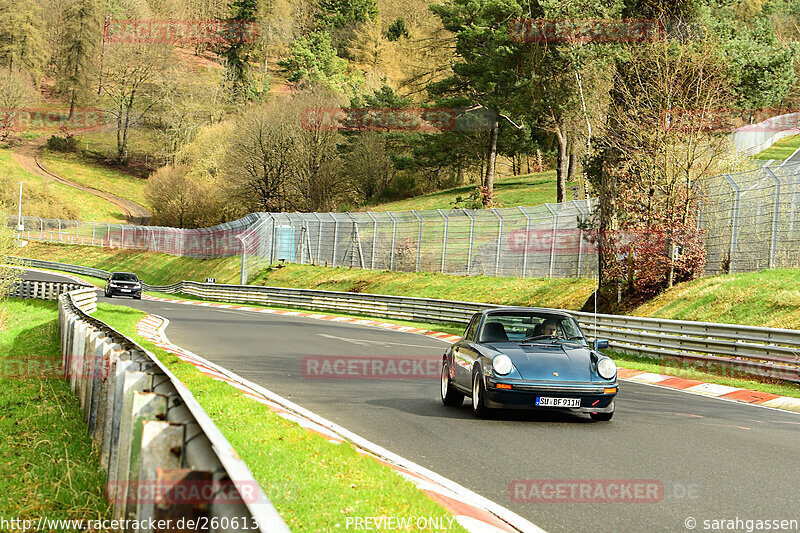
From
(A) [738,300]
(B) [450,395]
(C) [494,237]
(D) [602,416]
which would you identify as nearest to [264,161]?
(C) [494,237]

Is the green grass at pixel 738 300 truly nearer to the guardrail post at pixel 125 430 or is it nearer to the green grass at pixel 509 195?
the guardrail post at pixel 125 430

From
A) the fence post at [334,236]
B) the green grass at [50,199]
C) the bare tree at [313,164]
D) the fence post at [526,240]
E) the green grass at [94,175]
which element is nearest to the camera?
the fence post at [526,240]

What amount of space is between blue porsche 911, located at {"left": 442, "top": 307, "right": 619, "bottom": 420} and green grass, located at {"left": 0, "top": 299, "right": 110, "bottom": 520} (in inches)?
179

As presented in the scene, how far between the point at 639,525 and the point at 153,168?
119 metres

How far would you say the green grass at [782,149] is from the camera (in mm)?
57150

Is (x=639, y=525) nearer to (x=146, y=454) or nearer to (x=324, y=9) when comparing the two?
(x=146, y=454)

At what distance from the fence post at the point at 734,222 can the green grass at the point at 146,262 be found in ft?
121

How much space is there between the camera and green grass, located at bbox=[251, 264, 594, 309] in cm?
3061

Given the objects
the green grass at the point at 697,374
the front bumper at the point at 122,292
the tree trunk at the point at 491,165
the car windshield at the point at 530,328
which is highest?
the tree trunk at the point at 491,165

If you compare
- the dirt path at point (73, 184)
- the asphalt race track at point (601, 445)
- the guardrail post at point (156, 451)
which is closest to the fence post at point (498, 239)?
the asphalt race track at point (601, 445)

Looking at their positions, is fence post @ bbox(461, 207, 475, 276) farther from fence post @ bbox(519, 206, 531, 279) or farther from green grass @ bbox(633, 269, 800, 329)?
green grass @ bbox(633, 269, 800, 329)

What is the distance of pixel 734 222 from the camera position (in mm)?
23500

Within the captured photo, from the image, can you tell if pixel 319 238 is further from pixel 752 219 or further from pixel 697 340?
pixel 697 340

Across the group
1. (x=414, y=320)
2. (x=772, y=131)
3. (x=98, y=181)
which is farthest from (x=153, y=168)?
(x=414, y=320)
